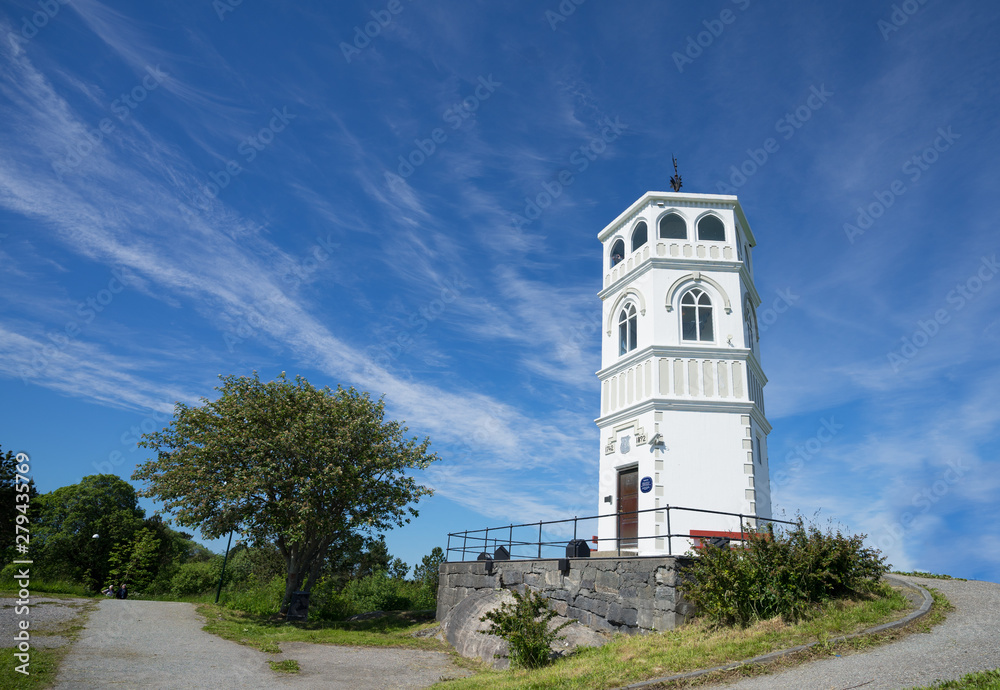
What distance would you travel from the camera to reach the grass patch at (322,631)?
51.8 ft

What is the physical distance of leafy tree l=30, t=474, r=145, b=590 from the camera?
43094mm

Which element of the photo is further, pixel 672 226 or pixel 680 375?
pixel 672 226

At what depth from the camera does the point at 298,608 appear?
803 inches

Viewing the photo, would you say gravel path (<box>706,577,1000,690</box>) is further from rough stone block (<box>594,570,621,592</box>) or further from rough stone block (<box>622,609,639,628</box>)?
rough stone block (<box>594,570,621,592</box>)

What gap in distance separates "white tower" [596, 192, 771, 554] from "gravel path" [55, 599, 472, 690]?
6.77 meters

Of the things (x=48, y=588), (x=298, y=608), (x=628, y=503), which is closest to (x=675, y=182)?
(x=628, y=503)

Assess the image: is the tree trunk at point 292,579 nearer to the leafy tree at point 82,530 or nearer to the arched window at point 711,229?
the arched window at point 711,229

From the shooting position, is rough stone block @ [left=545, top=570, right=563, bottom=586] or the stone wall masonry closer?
the stone wall masonry

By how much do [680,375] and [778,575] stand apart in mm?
8993

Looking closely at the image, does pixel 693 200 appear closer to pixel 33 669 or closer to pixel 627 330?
pixel 627 330

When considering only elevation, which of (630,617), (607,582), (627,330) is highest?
(627,330)

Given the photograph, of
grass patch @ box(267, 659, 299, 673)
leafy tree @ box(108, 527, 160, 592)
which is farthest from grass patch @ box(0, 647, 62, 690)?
leafy tree @ box(108, 527, 160, 592)

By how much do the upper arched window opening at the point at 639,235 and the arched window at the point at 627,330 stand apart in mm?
2584

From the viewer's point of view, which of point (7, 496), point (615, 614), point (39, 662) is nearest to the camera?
point (39, 662)
